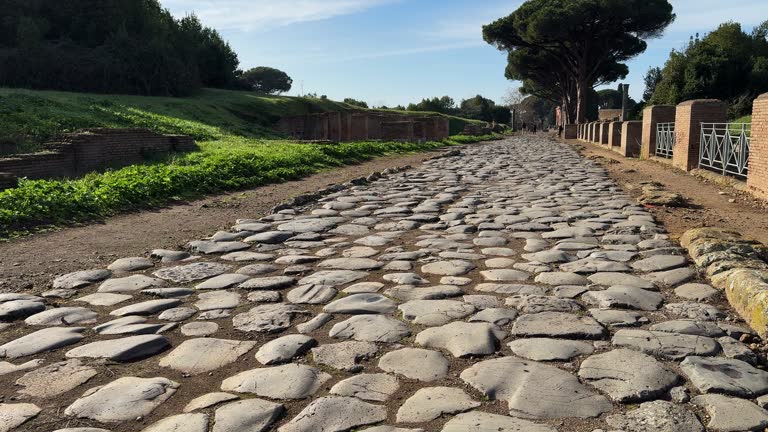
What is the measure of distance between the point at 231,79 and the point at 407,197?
133ft

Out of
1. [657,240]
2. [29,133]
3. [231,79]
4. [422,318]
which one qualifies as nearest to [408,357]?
[422,318]

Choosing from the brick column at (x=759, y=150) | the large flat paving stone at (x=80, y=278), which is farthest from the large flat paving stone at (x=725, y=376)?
the brick column at (x=759, y=150)

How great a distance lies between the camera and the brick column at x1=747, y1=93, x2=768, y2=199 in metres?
7.96

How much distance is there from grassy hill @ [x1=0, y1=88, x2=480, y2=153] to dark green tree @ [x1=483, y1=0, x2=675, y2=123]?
15.0 m

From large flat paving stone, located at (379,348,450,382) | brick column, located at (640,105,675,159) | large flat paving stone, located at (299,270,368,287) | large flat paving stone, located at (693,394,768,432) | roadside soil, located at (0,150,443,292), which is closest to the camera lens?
large flat paving stone, located at (693,394,768,432)

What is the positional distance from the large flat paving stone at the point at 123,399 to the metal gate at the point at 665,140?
13512mm

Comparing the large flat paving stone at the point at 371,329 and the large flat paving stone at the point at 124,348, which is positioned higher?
the large flat paving stone at the point at 371,329

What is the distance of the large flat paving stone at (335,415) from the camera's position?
2.20m

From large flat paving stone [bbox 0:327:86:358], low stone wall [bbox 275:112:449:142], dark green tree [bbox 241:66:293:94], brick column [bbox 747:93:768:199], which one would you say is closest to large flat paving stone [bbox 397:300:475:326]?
large flat paving stone [bbox 0:327:86:358]

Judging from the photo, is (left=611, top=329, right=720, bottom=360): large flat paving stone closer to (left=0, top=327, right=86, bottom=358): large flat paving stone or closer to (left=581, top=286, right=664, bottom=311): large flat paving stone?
(left=581, top=286, right=664, bottom=311): large flat paving stone

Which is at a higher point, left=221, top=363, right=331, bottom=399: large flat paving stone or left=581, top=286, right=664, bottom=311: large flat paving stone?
left=581, top=286, right=664, bottom=311: large flat paving stone

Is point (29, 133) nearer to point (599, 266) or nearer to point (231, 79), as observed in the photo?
point (599, 266)

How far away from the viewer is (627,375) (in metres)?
2.57

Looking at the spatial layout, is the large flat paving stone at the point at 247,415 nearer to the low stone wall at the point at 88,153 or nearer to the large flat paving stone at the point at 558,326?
the large flat paving stone at the point at 558,326
